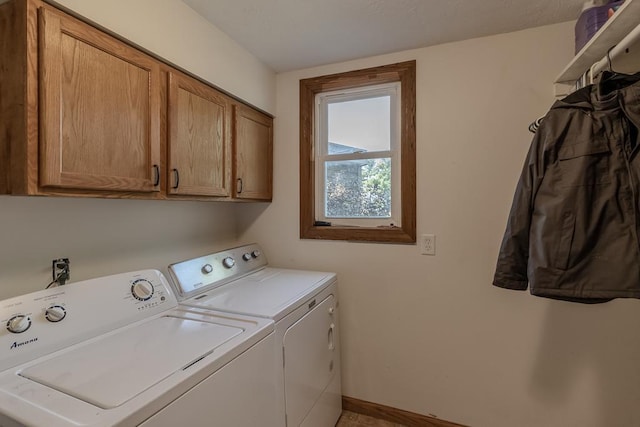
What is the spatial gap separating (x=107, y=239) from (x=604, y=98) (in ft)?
6.73

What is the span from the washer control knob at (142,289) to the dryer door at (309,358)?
2.02 ft

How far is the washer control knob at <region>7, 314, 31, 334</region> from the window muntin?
5.00 feet

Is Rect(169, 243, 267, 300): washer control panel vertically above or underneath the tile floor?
above

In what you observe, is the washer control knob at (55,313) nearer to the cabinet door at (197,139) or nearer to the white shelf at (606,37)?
the cabinet door at (197,139)

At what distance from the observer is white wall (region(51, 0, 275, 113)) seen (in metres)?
1.11

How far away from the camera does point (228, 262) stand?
183cm

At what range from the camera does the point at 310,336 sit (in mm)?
1535

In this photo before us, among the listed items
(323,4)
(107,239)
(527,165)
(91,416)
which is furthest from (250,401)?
(323,4)

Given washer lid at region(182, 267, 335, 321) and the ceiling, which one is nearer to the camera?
washer lid at region(182, 267, 335, 321)

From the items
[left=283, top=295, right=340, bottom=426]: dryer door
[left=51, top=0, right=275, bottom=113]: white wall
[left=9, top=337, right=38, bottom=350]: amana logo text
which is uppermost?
[left=51, top=0, right=275, bottom=113]: white wall

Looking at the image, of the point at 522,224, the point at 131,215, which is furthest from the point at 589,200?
the point at 131,215

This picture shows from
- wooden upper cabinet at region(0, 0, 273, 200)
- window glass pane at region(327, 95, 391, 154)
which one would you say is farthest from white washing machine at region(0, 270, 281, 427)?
window glass pane at region(327, 95, 391, 154)

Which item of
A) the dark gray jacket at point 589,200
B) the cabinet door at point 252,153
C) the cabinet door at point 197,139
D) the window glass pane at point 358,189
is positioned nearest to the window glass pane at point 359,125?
the window glass pane at point 358,189

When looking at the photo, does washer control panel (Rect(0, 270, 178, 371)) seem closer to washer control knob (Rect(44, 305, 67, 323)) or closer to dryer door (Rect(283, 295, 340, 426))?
washer control knob (Rect(44, 305, 67, 323))
